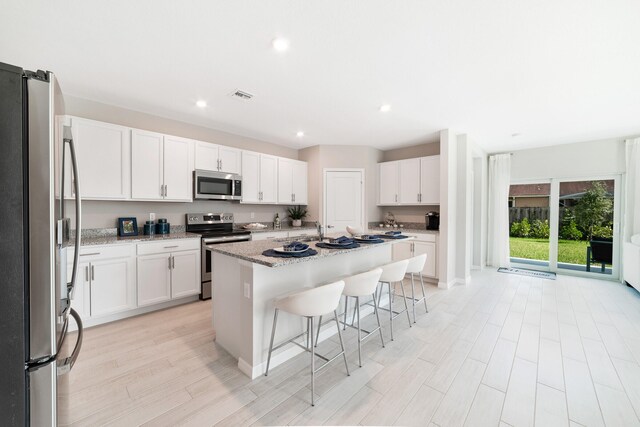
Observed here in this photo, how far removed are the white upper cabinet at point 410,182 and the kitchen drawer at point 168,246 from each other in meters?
3.75

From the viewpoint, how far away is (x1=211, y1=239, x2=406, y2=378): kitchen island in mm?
2041

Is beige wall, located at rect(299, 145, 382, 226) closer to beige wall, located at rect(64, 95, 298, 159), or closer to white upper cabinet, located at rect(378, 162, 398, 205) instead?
white upper cabinet, located at rect(378, 162, 398, 205)

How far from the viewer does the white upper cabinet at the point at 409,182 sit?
506 centimetres

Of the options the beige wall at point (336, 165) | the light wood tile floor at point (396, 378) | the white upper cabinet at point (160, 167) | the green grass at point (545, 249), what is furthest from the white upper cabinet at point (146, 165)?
the green grass at point (545, 249)

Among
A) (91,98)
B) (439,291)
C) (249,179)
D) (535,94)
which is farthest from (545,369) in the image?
(91,98)

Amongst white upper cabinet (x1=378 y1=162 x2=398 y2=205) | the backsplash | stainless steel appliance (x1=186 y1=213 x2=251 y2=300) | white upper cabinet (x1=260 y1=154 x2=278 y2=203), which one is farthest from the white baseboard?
white upper cabinet (x1=378 y1=162 x2=398 y2=205)

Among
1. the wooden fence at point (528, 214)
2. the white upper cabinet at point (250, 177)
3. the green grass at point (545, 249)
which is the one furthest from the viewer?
the wooden fence at point (528, 214)

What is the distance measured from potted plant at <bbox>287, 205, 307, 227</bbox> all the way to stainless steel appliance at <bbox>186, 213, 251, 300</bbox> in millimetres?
1297

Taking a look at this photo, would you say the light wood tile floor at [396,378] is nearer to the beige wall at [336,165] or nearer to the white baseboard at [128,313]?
the white baseboard at [128,313]

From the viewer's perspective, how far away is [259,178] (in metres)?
4.73

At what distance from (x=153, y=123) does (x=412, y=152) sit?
15.3 ft

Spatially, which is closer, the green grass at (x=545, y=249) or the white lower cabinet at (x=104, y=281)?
the white lower cabinet at (x=104, y=281)

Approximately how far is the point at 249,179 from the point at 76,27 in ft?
9.25

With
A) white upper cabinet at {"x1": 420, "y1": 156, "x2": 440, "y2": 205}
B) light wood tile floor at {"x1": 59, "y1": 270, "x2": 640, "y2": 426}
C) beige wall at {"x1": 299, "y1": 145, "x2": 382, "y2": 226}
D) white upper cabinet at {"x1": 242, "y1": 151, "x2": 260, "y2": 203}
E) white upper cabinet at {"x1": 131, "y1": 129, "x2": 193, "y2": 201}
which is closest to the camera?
light wood tile floor at {"x1": 59, "y1": 270, "x2": 640, "y2": 426}
